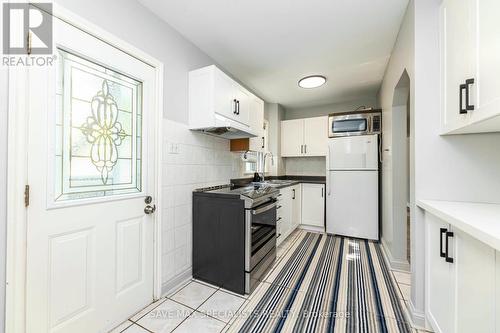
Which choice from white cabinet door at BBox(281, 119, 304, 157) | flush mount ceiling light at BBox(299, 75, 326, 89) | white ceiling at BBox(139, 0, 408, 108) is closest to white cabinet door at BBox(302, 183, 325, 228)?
white cabinet door at BBox(281, 119, 304, 157)

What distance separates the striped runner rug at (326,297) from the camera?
4.99 ft

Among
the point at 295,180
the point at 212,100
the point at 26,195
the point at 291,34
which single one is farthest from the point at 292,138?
the point at 26,195

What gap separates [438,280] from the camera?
1242mm

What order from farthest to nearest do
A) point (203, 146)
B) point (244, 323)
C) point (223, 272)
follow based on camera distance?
point (203, 146), point (223, 272), point (244, 323)

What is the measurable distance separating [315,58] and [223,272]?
263 centimetres

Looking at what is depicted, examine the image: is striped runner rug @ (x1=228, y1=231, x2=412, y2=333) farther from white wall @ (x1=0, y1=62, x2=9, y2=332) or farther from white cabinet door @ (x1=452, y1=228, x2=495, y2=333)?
white wall @ (x1=0, y1=62, x2=9, y2=332)

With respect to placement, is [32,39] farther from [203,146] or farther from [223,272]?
[223,272]

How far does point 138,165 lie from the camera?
173 cm

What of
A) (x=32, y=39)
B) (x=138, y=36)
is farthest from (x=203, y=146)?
(x=32, y=39)

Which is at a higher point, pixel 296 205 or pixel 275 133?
pixel 275 133

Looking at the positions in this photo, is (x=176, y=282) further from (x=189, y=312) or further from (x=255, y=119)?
(x=255, y=119)

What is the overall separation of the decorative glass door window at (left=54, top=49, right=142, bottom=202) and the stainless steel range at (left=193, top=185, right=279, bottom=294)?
2.35 feet

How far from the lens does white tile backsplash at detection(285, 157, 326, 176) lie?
4.38 metres

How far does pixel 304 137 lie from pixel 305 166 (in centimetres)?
68
